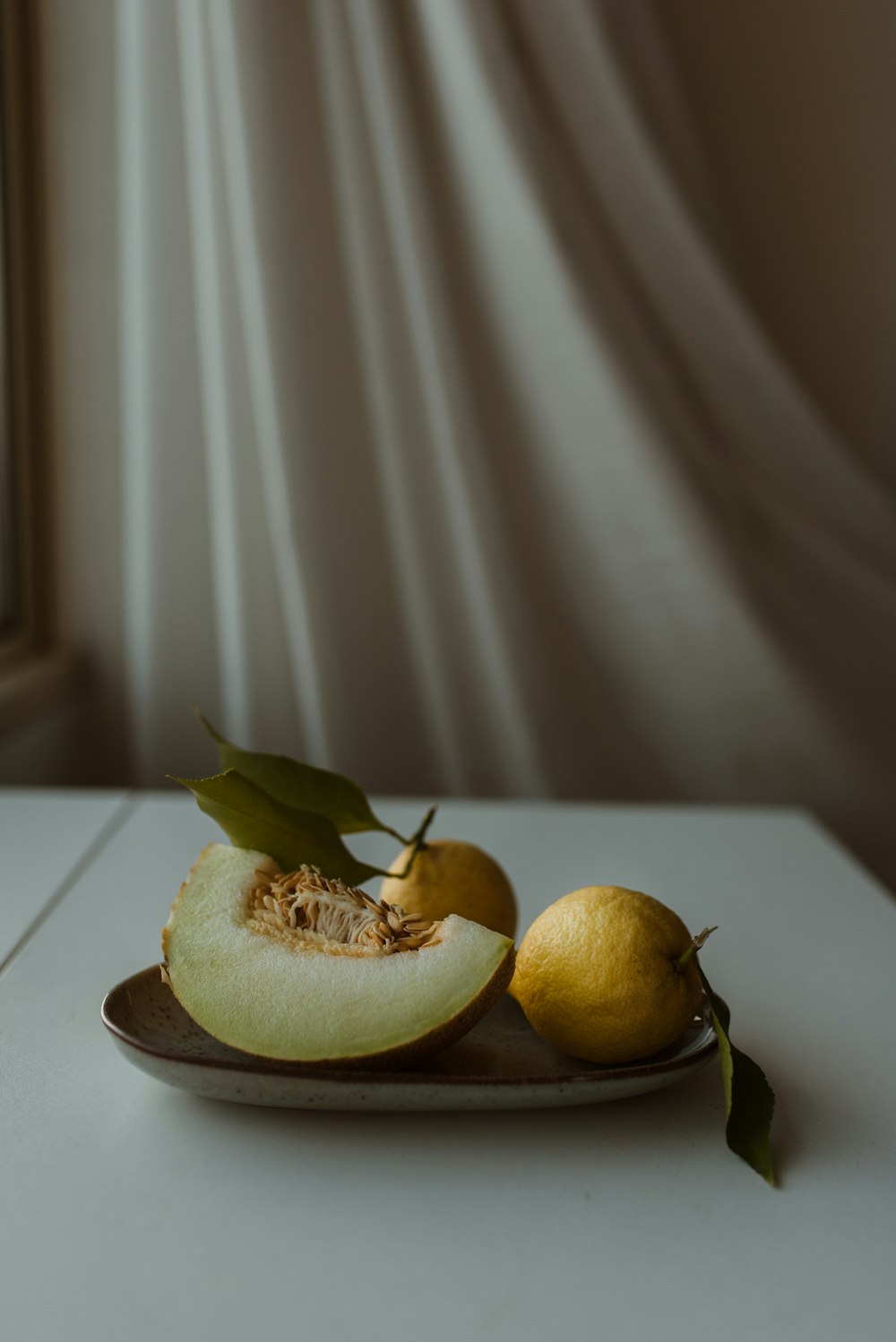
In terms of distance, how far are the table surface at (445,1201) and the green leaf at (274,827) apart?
0.12 metres

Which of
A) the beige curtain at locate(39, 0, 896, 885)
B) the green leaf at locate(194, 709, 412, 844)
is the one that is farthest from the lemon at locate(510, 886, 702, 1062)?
the beige curtain at locate(39, 0, 896, 885)

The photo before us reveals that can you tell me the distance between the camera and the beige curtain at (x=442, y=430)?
1.30 meters

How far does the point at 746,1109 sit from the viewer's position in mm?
526

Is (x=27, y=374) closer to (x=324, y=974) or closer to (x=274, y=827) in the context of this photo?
(x=274, y=827)

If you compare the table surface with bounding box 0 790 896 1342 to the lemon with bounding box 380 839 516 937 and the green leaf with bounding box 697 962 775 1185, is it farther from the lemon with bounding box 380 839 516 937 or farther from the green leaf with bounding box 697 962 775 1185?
the lemon with bounding box 380 839 516 937

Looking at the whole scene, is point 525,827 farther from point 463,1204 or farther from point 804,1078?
point 463,1204

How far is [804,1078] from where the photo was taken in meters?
0.61

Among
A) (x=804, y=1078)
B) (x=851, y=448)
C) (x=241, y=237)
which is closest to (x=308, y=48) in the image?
(x=241, y=237)

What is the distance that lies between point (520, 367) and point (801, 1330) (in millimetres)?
1106

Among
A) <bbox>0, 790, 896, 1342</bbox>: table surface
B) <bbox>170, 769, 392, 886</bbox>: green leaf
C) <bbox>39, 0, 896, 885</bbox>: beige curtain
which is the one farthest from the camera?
<bbox>39, 0, 896, 885</bbox>: beige curtain

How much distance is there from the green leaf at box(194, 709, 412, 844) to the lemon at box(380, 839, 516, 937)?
2cm

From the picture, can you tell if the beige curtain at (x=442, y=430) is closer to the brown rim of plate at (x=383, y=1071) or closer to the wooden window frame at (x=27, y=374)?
the wooden window frame at (x=27, y=374)

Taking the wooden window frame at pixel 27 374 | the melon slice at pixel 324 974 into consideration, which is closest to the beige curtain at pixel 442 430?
the wooden window frame at pixel 27 374

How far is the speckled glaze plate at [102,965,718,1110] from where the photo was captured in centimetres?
50
